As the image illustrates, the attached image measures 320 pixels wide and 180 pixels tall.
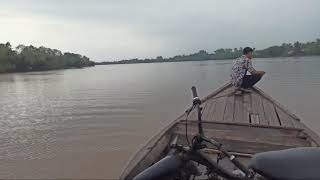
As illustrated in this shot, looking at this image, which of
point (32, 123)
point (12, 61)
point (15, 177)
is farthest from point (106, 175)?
point (12, 61)

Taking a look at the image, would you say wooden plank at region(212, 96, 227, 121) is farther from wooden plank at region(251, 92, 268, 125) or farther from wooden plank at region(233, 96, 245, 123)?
wooden plank at region(251, 92, 268, 125)

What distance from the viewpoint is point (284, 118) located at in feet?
20.4

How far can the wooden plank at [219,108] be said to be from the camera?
6.07m

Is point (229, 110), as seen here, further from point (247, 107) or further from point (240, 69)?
point (240, 69)

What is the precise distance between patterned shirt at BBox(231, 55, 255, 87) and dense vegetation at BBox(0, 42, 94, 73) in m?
52.9

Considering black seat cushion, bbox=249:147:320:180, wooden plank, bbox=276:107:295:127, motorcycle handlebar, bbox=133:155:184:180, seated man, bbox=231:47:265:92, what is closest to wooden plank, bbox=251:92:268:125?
wooden plank, bbox=276:107:295:127

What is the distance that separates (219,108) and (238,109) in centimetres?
34

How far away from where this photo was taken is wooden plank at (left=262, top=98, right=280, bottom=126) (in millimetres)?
5861

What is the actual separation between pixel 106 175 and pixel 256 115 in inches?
104

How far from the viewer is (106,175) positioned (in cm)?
599

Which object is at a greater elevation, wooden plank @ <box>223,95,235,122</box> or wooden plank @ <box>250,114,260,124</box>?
wooden plank @ <box>223,95,235,122</box>

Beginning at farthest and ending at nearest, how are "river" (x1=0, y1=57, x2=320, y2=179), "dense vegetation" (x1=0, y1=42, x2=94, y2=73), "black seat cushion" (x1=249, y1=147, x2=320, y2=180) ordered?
1. "dense vegetation" (x1=0, y1=42, x2=94, y2=73)
2. "river" (x1=0, y1=57, x2=320, y2=179)
3. "black seat cushion" (x1=249, y1=147, x2=320, y2=180)

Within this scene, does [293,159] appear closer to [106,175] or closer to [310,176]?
[310,176]

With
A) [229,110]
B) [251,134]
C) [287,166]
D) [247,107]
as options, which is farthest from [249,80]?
[287,166]
